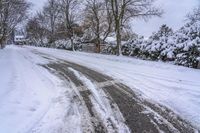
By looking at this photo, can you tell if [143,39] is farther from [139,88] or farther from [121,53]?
[139,88]

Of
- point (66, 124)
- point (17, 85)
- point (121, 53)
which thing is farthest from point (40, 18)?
point (66, 124)

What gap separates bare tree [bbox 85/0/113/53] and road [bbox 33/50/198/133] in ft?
79.4

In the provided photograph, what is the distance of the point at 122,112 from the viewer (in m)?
6.24

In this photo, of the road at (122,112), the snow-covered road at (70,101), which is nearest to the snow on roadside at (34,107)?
the snow-covered road at (70,101)

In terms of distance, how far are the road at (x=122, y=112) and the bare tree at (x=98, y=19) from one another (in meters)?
24.2

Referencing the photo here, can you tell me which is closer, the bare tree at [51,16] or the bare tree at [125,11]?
the bare tree at [125,11]

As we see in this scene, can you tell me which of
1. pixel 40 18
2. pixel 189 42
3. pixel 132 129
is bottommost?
pixel 132 129

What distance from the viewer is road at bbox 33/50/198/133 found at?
523cm

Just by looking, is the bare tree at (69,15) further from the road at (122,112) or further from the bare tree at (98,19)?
the road at (122,112)

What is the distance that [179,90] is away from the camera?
8516mm

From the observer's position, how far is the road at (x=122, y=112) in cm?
523

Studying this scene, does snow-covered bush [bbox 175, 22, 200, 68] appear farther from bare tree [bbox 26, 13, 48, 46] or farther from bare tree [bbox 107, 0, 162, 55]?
bare tree [bbox 26, 13, 48, 46]

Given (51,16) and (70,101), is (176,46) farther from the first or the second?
(51,16)

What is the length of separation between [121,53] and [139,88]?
740 inches
